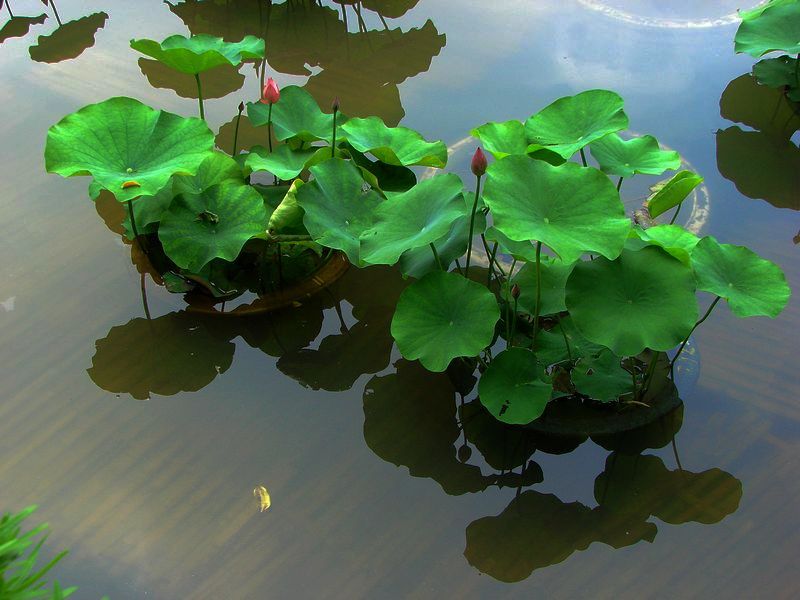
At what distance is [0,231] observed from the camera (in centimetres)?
242

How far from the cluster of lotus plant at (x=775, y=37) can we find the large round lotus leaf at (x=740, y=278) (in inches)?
44.8

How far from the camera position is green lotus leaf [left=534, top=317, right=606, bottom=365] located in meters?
1.85

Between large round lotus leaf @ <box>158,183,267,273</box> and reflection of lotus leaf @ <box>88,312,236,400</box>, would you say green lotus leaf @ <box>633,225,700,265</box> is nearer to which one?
large round lotus leaf @ <box>158,183,267,273</box>

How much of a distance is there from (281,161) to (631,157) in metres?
0.89

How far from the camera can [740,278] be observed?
1717 mm

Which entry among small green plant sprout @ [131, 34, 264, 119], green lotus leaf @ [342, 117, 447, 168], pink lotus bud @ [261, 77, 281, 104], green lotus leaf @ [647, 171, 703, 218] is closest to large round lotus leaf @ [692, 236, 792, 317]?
green lotus leaf @ [647, 171, 703, 218]

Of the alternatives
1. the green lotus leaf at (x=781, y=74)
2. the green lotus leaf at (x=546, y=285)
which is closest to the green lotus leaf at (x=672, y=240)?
the green lotus leaf at (x=546, y=285)

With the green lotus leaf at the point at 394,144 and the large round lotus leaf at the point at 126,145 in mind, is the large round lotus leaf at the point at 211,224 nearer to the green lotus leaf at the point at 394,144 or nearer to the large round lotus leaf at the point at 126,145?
the large round lotus leaf at the point at 126,145

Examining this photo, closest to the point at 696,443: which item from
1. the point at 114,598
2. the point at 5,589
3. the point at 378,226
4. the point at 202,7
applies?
the point at 378,226

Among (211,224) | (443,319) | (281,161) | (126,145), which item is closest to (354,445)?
(443,319)

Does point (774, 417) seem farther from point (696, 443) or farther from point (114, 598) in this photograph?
point (114, 598)

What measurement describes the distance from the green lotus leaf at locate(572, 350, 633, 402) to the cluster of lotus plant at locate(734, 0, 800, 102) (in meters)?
1.31

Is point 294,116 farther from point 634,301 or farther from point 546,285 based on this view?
point 634,301

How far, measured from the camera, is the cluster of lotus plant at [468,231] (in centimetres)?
Result: 166
